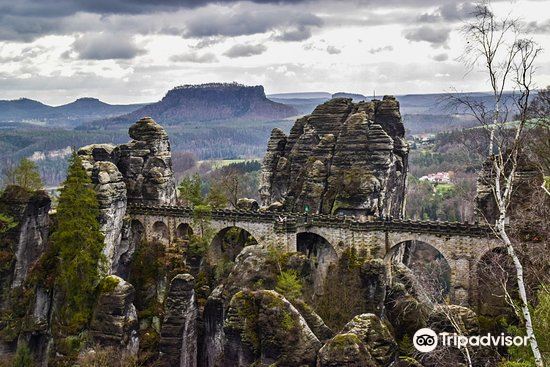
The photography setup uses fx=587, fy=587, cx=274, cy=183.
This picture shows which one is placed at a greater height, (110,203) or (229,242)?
(110,203)

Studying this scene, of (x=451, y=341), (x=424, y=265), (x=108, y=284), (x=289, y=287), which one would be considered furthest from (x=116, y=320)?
(x=424, y=265)

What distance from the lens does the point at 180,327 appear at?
4569 centimetres

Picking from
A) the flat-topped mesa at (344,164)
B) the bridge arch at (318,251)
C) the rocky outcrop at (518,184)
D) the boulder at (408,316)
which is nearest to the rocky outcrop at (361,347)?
the boulder at (408,316)

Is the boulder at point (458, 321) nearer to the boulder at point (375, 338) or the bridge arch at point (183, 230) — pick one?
the boulder at point (375, 338)

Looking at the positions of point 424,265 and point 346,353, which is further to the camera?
point 424,265

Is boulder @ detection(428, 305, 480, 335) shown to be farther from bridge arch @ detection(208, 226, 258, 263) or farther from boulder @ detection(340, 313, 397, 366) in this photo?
bridge arch @ detection(208, 226, 258, 263)

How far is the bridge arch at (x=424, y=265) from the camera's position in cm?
2656

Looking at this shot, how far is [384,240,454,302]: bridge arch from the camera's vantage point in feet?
87.1

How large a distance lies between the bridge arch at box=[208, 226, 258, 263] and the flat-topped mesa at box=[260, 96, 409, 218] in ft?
21.6

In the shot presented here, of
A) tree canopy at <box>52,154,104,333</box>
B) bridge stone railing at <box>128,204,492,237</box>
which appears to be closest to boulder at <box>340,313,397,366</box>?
bridge stone railing at <box>128,204,492,237</box>

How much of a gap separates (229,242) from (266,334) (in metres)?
35.4

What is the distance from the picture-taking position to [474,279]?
48.2m

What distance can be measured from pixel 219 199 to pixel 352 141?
1613 cm

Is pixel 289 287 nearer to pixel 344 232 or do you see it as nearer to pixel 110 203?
pixel 344 232
